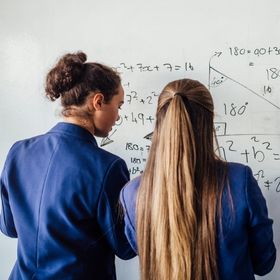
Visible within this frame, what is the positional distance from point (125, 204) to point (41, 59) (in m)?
0.67

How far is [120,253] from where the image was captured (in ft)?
3.11

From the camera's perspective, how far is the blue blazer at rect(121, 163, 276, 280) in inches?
27.9

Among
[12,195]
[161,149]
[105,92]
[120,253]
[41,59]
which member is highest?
[41,59]

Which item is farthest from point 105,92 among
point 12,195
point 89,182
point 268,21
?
point 268,21

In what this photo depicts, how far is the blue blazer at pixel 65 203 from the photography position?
85cm

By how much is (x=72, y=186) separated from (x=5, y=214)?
1.02 ft

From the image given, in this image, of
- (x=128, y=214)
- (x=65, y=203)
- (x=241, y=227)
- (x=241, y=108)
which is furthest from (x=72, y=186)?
(x=241, y=108)

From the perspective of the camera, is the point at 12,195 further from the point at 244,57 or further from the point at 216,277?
the point at 244,57

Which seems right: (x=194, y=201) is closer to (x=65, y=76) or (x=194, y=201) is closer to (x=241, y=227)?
(x=241, y=227)

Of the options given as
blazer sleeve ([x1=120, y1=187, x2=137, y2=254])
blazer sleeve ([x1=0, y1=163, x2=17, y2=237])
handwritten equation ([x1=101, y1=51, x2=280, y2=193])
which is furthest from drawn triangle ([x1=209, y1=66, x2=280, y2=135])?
blazer sleeve ([x1=0, y1=163, x2=17, y2=237])

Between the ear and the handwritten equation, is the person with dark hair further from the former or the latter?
the handwritten equation

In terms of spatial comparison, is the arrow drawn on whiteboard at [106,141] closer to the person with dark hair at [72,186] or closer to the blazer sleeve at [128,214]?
the person with dark hair at [72,186]

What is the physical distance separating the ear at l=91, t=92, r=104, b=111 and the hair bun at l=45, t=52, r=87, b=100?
0.06 m

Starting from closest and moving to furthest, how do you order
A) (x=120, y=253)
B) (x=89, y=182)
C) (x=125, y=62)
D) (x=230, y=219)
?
(x=230, y=219), (x=89, y=182), (x=120, y=253), (x=125, y=62)
